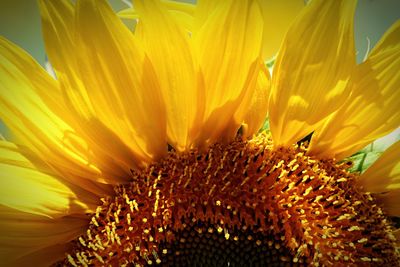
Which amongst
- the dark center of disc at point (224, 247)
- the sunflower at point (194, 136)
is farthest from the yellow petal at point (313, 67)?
the dark center of disc at point (224, 247)

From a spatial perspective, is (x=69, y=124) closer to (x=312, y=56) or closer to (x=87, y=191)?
(x=87, y=191)

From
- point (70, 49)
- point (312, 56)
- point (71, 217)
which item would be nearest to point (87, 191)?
point (71, 217)

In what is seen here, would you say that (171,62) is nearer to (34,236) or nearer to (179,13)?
(179,13)

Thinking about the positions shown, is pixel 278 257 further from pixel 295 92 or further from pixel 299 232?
pixel 295 92

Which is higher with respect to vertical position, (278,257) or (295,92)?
(295,92)

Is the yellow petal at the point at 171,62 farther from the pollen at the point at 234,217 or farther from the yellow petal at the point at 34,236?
the yellow petal at the point at 34,236
